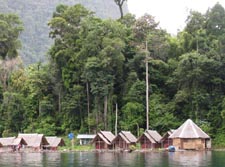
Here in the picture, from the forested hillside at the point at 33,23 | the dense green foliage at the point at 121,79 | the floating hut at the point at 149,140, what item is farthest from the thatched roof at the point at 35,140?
the forested hillside at the point at 33,23

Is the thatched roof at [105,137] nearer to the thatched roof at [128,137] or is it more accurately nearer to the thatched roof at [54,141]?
the thatched roof at [128,137]

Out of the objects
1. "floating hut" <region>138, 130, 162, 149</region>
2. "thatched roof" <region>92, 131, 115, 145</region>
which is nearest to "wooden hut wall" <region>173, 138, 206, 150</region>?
"floating hut" <region>138, 130, 162, 149</region>

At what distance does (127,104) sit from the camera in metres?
52.9

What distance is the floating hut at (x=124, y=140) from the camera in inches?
1845

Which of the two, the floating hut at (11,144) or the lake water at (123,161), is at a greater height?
the floating hut at (11,144)

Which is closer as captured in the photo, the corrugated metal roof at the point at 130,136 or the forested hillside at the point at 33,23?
the corrugated metal roof at the point at 130,136

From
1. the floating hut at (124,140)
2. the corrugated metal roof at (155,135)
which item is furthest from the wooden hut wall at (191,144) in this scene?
the floating hut at (124,140)

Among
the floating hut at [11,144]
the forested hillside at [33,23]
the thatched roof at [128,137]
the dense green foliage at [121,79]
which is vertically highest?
the forested hillside at [33,23]

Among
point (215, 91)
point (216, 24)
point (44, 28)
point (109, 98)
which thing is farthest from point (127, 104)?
point (44, 28)

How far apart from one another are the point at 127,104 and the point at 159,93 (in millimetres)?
4674

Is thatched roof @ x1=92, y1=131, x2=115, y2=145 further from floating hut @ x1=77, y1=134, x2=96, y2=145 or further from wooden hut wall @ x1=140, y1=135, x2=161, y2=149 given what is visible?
floating hut @ x1=77, y1=134, x2=96, y2=145

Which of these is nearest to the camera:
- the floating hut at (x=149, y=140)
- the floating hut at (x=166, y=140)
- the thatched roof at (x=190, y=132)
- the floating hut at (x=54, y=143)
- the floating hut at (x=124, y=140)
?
the thatched roof at (x=190, y=132)

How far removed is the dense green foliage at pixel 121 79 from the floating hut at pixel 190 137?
9.49 feet

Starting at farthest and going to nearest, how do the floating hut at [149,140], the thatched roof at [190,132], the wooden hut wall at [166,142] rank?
the wooden hut wall at [166,142] → the floating hut at [149,140] → the thatched roof at [190,132]
